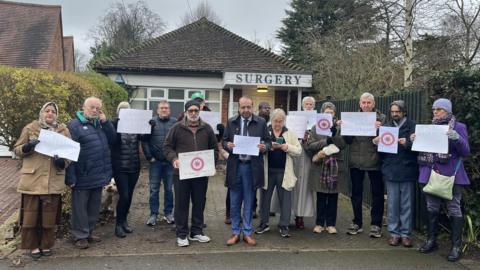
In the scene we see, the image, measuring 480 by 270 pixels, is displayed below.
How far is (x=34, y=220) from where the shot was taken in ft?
16.9

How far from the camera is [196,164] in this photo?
5.60 m

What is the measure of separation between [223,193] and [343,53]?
11671 millimetres

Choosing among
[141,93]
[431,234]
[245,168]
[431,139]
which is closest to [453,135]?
[431,139]

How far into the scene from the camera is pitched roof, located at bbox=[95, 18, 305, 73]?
17031 millimetres

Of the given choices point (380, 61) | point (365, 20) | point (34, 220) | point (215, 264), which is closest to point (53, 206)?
point (34, 220)

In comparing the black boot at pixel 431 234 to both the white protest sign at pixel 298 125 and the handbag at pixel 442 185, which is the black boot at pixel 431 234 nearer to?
the handbag at pixel 442 185

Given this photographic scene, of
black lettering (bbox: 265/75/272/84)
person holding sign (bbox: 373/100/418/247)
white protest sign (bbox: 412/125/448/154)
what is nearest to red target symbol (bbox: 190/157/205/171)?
person holding sign (bbox: 373/100/418/247)

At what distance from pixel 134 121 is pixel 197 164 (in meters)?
1.18

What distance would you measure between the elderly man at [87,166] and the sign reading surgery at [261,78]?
1045 centimetres

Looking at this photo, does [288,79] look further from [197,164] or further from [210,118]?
[197,164]

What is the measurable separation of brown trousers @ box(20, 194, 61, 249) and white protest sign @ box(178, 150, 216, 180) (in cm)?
159

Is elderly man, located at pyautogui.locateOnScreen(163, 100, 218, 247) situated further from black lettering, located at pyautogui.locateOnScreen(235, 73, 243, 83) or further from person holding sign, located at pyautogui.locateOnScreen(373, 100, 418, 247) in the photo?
black lettering, located at pyautogui.locateOnScreen(235, 73, 243, 83)

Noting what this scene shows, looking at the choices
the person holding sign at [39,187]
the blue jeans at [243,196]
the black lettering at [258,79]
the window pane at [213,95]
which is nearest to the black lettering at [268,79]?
the black lettering at [258,79]

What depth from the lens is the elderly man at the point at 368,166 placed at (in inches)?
238
